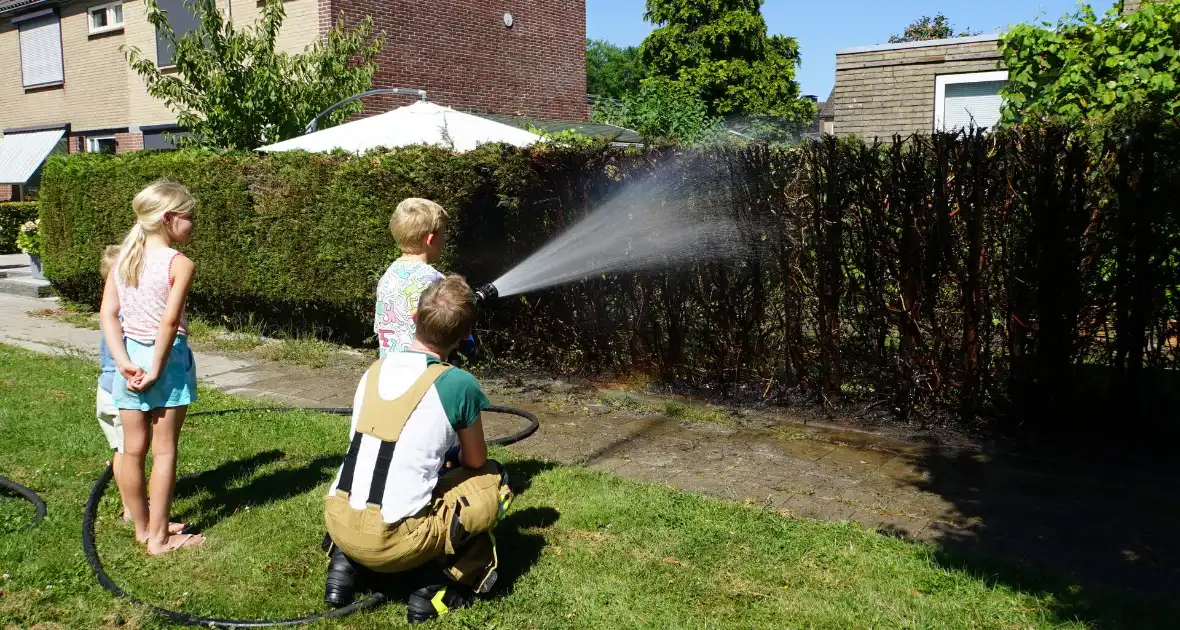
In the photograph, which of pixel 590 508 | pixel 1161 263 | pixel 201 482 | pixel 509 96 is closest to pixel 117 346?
pixel 201 482

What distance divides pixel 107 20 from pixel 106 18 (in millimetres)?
79

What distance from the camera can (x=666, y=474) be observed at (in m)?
5.65

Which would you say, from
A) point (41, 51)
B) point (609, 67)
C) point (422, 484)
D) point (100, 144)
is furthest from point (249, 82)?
point (609, 67)

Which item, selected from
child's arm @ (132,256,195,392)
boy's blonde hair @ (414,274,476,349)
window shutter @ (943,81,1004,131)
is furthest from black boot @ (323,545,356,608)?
window shutter @ (943,81,1004,131)

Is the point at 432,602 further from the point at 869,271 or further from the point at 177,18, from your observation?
the point at 177,18

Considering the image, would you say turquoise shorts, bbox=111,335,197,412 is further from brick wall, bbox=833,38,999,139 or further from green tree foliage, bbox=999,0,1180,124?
brick wall, bbox=833,38,999,139

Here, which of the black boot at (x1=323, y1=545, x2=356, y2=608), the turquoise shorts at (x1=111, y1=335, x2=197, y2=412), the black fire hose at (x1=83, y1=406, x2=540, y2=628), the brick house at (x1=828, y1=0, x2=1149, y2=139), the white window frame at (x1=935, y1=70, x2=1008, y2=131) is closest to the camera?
the black fire hose at (x1=83, y1=406, x2=540, y2=628)

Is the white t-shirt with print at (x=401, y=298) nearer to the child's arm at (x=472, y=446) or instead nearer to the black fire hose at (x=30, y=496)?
the child's arm at (x=472, y=446)

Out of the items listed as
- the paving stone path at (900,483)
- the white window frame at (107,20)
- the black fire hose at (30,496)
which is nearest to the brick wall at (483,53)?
the white window frame at (107,20)

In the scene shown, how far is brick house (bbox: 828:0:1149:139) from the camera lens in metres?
12.1

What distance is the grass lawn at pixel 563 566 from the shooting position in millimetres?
3748

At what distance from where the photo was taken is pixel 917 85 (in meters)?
12.5

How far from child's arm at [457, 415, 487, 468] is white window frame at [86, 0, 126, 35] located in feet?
75.8

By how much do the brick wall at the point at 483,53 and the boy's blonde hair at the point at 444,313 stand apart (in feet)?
51.5
